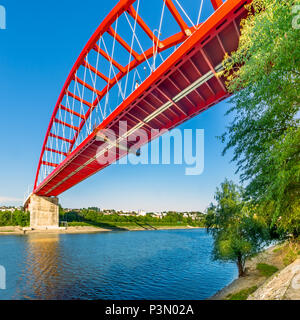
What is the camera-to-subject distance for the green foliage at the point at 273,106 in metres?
4.98

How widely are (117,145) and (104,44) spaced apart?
11016 mm

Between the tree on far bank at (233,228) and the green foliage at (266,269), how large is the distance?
152 cm

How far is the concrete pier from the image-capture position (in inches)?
2035

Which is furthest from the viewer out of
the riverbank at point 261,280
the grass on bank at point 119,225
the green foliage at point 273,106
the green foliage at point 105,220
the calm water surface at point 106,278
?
the green foliage at point 105,220

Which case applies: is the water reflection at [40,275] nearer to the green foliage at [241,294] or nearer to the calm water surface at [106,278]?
the calm water surface at [106,278]

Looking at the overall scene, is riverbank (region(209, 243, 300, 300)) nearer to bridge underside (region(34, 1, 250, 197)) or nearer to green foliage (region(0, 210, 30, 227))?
bridge underside (region(34, 1, 250, 197))

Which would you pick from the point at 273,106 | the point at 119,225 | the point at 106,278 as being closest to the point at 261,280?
the point at 106,278

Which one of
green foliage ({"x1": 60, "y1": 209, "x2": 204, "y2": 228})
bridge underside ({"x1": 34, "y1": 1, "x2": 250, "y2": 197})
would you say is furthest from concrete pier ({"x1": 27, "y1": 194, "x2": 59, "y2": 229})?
bridge underside ({"x1": 34, "y1": 1, "x2": 250, "y2": 197})

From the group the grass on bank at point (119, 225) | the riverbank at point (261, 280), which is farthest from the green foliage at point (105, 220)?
the riverbank at point (261, 280)

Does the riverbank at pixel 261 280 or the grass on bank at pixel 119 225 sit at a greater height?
the riverbank at pixel 261 280

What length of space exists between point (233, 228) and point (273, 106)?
11195 millimetres

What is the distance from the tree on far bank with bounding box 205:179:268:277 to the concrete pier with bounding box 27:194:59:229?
50.4 meters

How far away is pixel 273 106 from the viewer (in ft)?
18.9
